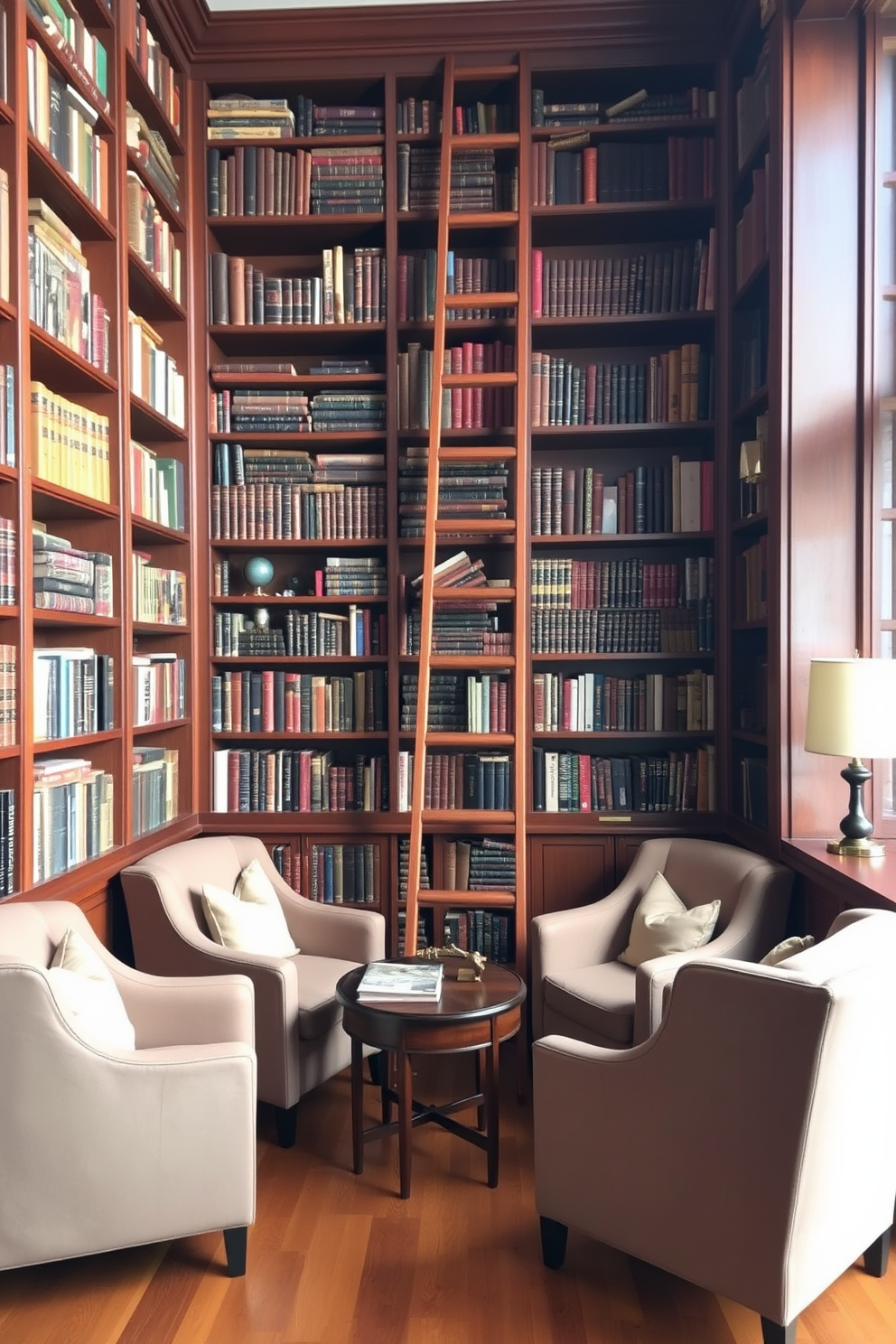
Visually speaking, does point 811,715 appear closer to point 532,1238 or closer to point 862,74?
point 532,1238

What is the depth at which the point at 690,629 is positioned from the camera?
361cm

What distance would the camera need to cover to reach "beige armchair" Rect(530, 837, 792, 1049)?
2727mm

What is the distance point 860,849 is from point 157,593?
7.81 ft

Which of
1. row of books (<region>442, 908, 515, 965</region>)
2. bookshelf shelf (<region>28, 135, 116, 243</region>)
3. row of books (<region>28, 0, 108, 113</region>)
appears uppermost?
row of books (<region>28, 0, 108, 113</region>)

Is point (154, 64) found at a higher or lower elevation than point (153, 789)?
A: higher

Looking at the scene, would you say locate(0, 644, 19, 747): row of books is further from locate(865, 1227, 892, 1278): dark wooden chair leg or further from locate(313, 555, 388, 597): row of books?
locate(865, 1227, 892, 1278): dark wooden chair leg

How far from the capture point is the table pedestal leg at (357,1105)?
8.47 ft

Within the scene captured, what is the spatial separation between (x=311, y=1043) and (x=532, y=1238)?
82 cm

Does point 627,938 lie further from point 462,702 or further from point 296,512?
point 296,512

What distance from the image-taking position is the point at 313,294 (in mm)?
3641

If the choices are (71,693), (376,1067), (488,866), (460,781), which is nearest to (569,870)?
(488,866)

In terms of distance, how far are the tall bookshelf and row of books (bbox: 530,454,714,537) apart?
54.7 inches

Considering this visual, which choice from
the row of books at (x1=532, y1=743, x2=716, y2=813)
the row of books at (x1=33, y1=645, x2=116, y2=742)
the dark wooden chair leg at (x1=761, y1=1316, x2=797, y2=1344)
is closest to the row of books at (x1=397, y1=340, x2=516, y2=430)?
the row of books at (x1=532, y1=743, x2=716, y2=813)

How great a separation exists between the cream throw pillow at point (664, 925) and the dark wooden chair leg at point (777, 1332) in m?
1.11
